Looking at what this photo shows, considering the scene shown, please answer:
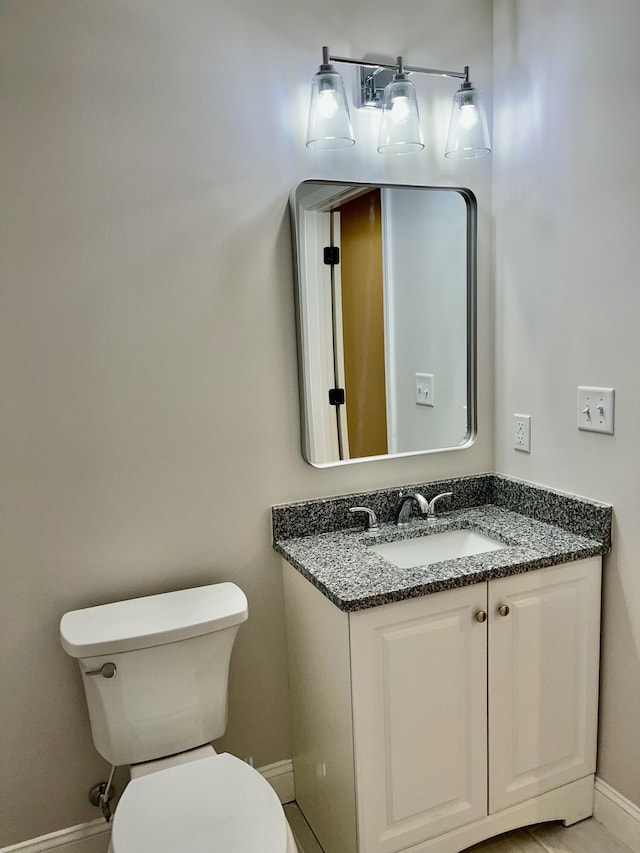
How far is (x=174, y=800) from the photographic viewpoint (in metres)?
1.40

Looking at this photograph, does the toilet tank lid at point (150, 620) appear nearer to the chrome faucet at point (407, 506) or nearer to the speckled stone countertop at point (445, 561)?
the speckled stone countertop at point (445, 561)

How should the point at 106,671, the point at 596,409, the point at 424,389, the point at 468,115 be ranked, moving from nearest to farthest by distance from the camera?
the point at 106,671 < the point at 596,409 < the point at 468,115 < the point at 424,389

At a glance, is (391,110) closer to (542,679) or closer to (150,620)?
(150,620)

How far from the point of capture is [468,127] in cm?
183

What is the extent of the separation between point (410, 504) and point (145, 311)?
0.95 m

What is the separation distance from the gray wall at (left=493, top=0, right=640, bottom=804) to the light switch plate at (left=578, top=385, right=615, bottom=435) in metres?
0.02

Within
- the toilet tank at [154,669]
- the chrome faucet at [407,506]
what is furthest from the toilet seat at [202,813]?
the chrome faucet at [407,506]

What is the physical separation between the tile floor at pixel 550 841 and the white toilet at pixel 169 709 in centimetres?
46

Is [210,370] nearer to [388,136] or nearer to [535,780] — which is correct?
[388,136]

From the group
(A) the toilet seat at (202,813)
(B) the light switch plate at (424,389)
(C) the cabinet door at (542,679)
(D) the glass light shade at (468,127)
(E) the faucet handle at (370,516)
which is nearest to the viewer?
(A) the toilet seat at (202,813)

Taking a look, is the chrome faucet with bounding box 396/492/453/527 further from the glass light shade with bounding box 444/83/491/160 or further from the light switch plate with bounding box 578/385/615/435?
the glass light shade with bounding box 444/83/491/160

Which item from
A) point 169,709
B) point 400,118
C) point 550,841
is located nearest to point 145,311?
point 400,118

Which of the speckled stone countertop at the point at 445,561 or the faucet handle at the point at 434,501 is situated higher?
the faucet handle at the point at 434,501

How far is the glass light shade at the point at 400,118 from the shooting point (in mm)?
1729
